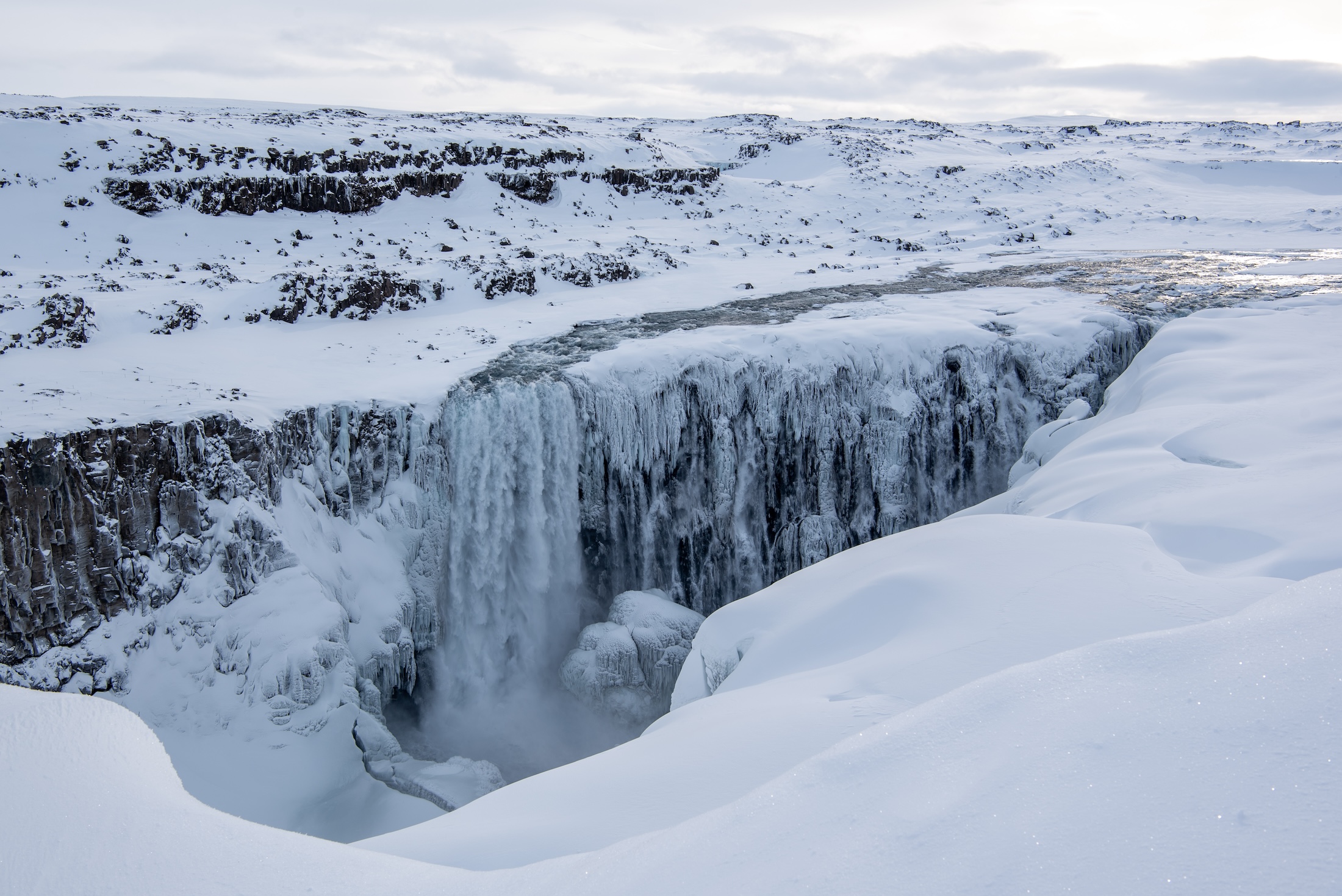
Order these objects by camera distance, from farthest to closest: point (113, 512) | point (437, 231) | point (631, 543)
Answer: point (437, 231)
point (631, 543)
point (113, 512)

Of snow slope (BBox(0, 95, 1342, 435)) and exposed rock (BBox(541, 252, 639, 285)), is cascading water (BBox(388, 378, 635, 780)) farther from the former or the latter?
exposed rock (BBox(541, 252, 639, 285))

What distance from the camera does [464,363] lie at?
36.9 feet

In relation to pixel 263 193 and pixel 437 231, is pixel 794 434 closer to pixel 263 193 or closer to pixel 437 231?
pixel 437 231

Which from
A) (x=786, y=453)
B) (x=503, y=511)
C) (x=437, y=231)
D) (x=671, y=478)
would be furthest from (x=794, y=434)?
(x=437, y=231)

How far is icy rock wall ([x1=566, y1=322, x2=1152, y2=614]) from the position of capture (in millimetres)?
10977

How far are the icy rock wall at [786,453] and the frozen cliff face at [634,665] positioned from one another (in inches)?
49.7

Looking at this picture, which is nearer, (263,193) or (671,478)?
(671,478)

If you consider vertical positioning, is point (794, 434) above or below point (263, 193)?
below

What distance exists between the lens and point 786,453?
1151 cm

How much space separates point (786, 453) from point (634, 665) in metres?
3.79

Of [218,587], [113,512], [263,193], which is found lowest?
[218,587]

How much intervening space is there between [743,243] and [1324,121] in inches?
2079

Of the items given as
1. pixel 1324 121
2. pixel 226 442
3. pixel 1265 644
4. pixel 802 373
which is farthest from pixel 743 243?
pixel 1324 121

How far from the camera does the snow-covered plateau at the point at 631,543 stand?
2562mm
